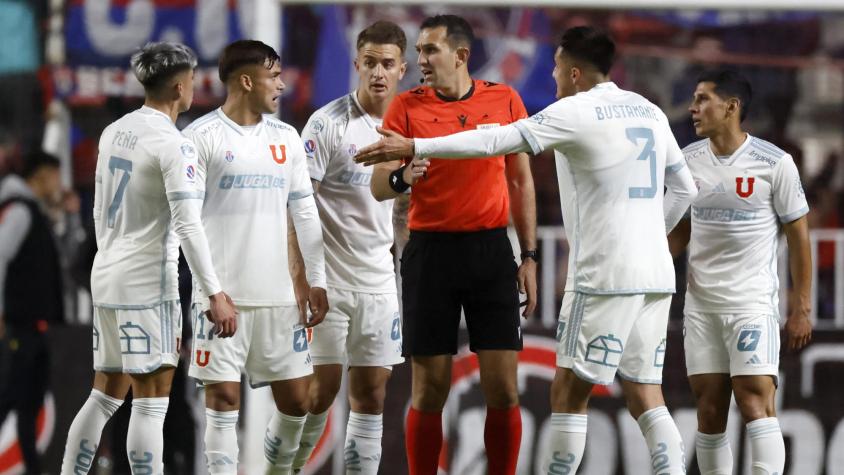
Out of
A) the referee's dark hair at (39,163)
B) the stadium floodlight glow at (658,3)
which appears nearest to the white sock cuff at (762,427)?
the stadium floodlight glow at (658,3)

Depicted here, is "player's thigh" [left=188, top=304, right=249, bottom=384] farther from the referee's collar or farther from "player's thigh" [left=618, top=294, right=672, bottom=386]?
"player's thigh" [left=618, top=294, right=672, bottom=386]

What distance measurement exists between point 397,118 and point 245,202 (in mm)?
741

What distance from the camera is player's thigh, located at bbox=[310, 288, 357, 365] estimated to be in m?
6.44

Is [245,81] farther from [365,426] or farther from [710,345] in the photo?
[710,345]

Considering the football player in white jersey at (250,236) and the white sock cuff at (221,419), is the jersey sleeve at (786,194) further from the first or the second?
the white sock cuff at (221,419)

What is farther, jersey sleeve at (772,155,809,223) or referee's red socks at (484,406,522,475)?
jersey sleeve at (772,155,809,223)

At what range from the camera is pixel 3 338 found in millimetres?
9203

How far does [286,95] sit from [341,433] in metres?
2.83

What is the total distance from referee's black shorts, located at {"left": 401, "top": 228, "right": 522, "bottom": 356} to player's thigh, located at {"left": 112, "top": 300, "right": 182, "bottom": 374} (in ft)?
3.41

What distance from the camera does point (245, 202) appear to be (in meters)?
5.91

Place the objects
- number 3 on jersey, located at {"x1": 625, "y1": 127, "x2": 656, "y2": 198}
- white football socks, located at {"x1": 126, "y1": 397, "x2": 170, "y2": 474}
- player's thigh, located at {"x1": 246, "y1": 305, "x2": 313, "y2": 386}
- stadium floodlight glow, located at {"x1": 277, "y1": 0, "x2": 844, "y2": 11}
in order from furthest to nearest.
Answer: stadium floodlight glow, located at {"x1": 277, "y1": 0, "x2": 844, "y2": 11}, player's thigh, located at {"x1": 246, "y1": 305, "x2": 313, "y2": 386}, white football socks, located at {"x1": 126, "y1": 397, "x2": 170, "y2": 474}, number 3 on jersey, located at {"x1": 625, "y1": 127, "x2": 656, "y2": 198}

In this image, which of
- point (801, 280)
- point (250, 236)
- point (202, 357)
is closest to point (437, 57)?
point (250, 236)

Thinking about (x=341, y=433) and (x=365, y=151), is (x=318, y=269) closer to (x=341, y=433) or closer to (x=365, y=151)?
(x=365, y=151)

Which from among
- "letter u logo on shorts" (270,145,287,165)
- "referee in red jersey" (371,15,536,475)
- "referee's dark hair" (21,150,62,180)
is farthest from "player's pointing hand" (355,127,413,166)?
"referee's dark hair" (21,150,62,180)
